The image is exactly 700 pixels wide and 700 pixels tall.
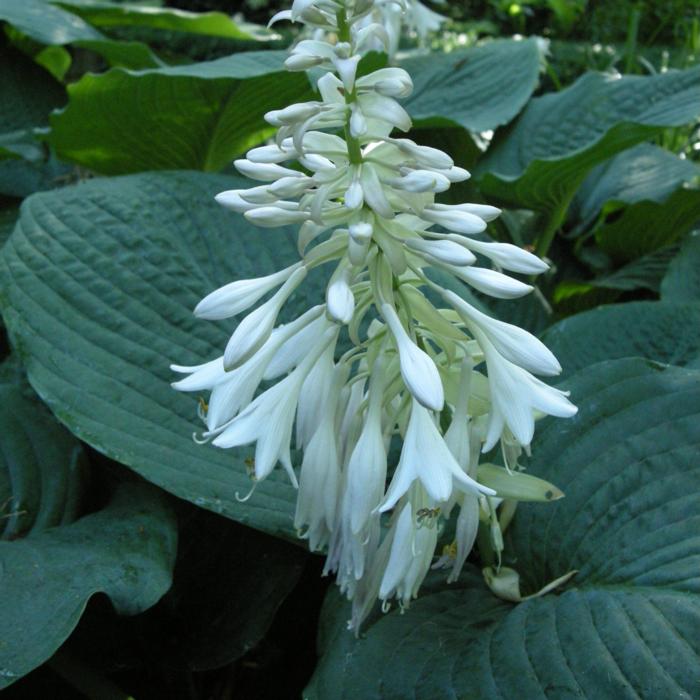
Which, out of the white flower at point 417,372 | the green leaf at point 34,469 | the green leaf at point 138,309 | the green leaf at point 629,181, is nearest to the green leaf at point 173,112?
the green leaf at point 138,309

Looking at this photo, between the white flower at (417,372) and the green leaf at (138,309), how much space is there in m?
0.44

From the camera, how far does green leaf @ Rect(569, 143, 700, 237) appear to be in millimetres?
2471

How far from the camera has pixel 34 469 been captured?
1.57 meters

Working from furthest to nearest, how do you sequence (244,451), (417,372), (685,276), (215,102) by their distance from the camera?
(215,102) < (685,276) < (244,451) < (417,372)

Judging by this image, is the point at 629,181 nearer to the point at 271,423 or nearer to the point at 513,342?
the point at 513,342

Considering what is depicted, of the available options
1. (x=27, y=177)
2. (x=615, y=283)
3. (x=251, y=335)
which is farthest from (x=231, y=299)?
(x=27, y=177)

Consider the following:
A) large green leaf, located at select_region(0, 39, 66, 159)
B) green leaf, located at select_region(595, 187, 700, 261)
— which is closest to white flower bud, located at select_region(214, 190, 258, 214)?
green leaf, located at select_region(595, 187, 700, 261)

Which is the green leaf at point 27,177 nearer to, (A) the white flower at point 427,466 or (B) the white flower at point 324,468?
(B) the white flower at point 324,468

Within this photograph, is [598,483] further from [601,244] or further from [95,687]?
[601,244]

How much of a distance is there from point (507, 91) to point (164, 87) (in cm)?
95

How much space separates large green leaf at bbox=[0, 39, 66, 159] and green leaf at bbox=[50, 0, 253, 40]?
24 cm

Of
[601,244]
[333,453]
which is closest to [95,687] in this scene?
[333,453]

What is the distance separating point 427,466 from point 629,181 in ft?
6.11

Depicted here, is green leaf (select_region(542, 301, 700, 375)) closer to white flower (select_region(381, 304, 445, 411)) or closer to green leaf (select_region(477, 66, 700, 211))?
green leaf (select_region(477, 66, 700, 211))
